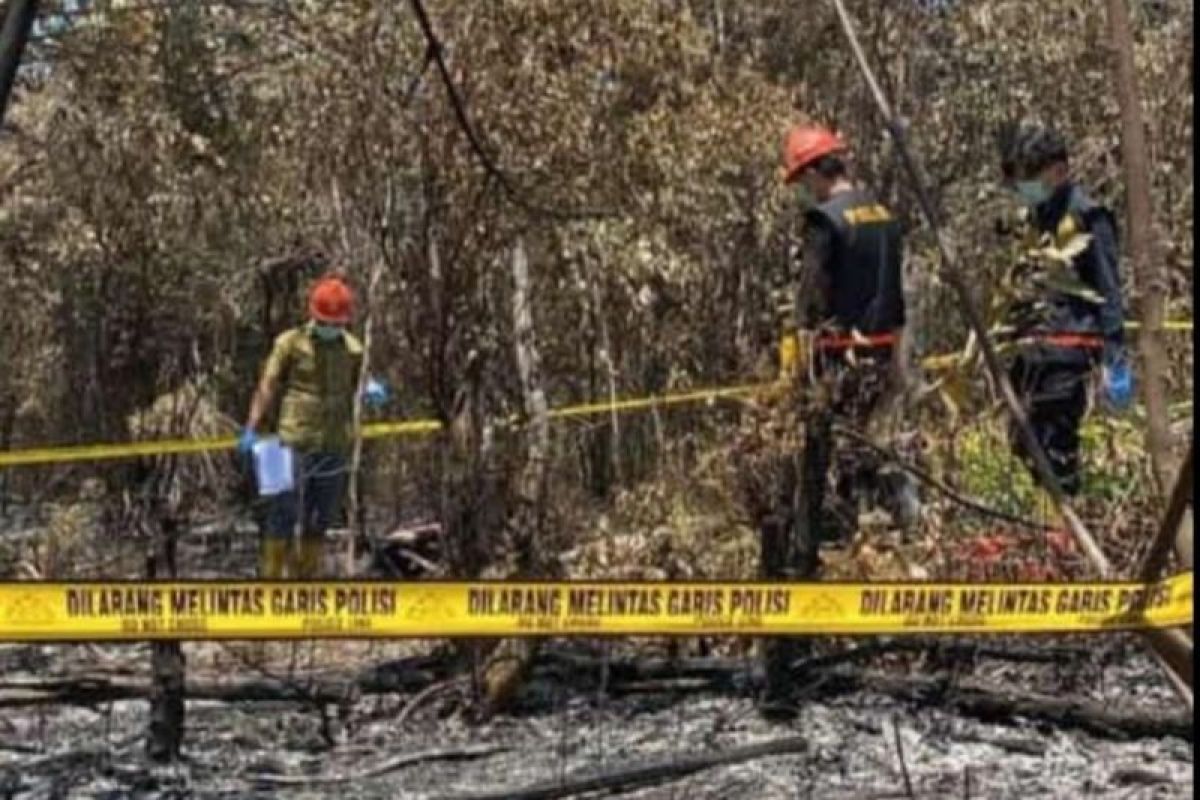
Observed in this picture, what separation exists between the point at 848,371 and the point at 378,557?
3066mm

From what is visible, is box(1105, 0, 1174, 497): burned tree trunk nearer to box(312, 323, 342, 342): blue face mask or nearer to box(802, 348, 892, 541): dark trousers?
box(802, 348, 892, 541): dark trousers

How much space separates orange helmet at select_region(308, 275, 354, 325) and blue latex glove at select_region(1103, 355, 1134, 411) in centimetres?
343

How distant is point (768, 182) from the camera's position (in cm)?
1210

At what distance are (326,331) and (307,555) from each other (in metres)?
1.02

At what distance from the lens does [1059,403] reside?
7719mm

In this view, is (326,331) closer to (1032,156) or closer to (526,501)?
(526,501)

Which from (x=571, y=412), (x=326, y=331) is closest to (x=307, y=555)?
(x=326, y=331)

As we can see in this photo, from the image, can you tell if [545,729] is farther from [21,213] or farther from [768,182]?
[21,213]

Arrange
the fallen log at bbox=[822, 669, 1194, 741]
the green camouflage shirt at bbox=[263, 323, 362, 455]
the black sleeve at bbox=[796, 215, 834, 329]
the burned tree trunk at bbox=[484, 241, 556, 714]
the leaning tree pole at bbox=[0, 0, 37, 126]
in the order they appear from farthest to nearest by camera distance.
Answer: the green camouflage shirt at bbox=[263, 323, 362, 455], the burned tree trunk at bbox=[484, 241, 556, 714], the black sleeve at bbox=[796, 215, 834, 329], the fallen log at bbox=[822, 669, 1194, 741], the leaning tree pole at bbox=[0, 0, 37, 126]

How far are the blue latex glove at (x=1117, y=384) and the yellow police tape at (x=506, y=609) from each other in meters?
2.59

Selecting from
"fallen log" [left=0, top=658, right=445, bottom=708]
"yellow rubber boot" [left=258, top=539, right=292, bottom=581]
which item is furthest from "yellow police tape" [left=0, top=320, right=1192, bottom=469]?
"fallen log" [left=0, top=658, right=445, bottom=708]

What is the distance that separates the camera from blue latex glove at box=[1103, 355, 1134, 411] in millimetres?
7887

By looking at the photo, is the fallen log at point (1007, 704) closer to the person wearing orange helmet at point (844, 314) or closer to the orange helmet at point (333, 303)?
the person wearing orange helmet at point (844, 314)

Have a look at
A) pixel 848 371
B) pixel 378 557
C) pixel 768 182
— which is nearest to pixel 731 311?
pixel 768 182
